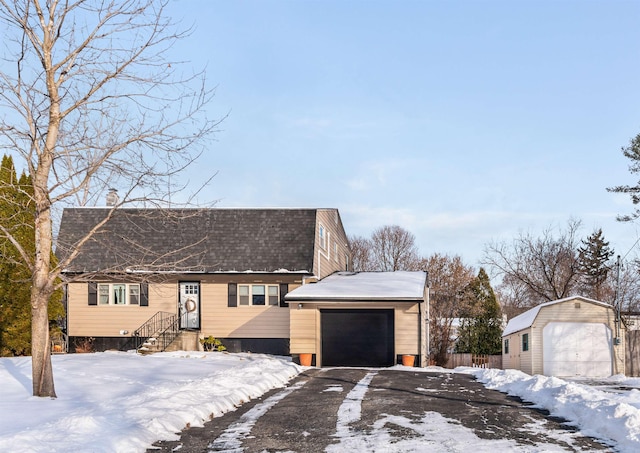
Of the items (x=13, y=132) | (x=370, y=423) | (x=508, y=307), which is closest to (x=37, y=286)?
(x=13, y=132)

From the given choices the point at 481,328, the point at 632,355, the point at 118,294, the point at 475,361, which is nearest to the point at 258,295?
the point at 118,294

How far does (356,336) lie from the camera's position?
26797 millimetres

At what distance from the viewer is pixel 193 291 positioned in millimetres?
30031

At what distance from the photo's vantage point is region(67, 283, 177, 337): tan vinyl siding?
2994 centimetres

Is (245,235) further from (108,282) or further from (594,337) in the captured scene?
(594,337)

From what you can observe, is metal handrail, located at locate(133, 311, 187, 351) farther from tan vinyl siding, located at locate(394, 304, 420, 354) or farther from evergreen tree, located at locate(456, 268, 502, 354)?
evergreen tree, located at locate(456, 268, 502, 354)

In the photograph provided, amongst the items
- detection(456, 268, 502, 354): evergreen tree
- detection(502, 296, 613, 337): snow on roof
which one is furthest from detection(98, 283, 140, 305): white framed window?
detection(456, 268, 502, 354): evergreen tree

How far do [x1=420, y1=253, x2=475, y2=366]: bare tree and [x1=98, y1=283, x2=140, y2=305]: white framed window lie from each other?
2295 centimetres

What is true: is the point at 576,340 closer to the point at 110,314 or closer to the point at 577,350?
the point at 577,350

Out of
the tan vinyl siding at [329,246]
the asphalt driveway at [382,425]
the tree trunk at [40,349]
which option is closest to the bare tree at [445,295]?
the tan vinyl siding at [329,246]

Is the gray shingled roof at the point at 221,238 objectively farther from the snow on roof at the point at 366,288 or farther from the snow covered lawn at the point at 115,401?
the snow covered lawn at the point at 115,401

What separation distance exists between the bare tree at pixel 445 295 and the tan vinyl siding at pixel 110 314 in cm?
2217

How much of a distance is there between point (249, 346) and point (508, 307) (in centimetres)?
4179

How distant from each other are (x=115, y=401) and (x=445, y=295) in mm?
40187
